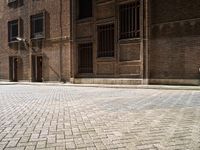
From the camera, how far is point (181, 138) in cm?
498

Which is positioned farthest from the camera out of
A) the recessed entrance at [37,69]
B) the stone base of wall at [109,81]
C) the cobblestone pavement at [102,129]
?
the recessed entrance at [37,69]

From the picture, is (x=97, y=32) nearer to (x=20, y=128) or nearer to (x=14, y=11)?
(x=14, y=11)

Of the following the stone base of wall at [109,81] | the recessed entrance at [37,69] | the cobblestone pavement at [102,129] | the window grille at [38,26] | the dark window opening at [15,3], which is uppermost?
the dark window opening at [15,3]

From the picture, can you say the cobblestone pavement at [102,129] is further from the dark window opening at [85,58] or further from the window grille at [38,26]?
the window grille at [38,26]

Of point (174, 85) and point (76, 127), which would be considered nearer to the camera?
point (76, 127)

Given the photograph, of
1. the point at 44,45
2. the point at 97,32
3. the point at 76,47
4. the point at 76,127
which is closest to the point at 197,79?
the point at 97,32

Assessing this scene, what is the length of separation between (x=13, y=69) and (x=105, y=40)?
12.8m

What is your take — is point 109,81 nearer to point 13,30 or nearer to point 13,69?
point 13,69

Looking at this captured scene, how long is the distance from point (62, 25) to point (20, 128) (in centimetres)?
1877

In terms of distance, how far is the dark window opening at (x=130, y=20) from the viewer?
1917 cm

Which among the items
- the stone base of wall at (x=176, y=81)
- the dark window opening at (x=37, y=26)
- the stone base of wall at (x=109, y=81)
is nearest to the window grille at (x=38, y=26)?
the dark window opening at (x=37, y=26)

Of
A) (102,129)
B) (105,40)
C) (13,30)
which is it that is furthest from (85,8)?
(102,129)

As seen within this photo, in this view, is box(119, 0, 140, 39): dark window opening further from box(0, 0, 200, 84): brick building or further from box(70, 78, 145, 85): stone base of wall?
box(70, 78, 145, 85): stone base of wall

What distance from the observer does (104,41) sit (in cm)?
2102
